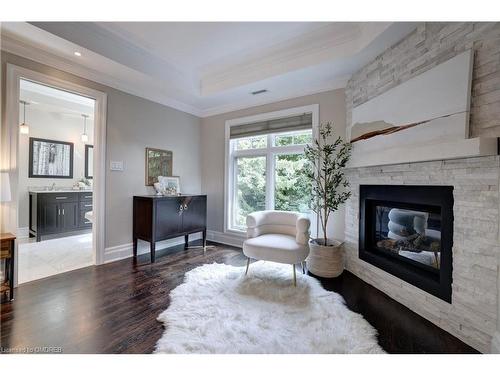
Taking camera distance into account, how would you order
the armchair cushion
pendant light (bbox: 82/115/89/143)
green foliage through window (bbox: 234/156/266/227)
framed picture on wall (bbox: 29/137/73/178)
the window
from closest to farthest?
1. the armchair cushion
2. the window
3. green foliage through window (bbox: 234/156/266/227)
4. framed picture on wall (bbox: 29/137/73/178)
5. pendant light (bbox: 82/115/89/143)

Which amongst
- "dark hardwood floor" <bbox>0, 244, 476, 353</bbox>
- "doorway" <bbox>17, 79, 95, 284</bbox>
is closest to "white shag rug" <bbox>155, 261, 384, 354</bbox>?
"dark hardwood floor" <bbox>0, 244, 476, 353</bbox>

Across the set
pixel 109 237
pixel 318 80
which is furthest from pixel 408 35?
pixel 109 237

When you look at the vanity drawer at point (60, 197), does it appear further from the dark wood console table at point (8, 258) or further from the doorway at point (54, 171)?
the dark wood console table at point (8, 258)

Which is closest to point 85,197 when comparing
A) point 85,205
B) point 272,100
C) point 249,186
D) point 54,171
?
point 85,205

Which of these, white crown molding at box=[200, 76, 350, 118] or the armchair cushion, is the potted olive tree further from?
white crown molding at box=[200, 76, 350, 118]

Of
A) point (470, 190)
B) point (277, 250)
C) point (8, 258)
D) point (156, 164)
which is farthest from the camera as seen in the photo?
point (156, 164)

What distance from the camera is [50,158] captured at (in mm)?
4465

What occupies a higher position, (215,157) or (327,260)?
(215,157)

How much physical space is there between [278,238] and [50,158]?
4.86m

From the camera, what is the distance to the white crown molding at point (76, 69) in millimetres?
2206

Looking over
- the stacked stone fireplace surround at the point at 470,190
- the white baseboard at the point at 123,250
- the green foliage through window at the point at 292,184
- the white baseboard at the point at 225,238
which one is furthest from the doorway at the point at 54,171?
the stacked stone fireplace surround at the point at 470,190

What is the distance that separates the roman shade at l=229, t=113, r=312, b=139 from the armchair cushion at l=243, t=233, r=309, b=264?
1.70 metres

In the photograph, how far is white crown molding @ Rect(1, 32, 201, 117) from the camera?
2206 millimetres

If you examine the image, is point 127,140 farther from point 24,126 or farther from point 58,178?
point 58,178
